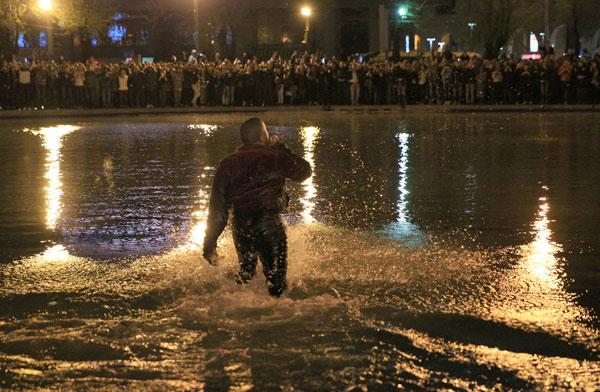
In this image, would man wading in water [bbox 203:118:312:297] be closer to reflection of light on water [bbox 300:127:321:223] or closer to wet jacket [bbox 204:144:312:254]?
wet jacket [bbox 204:144:312:254]

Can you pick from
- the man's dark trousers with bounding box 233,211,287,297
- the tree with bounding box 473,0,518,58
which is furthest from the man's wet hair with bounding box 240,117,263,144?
the tree with bounding box 473,0,518,58

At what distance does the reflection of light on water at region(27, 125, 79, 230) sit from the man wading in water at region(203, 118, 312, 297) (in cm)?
480

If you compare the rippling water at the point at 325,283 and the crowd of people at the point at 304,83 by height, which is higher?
the crowd of people at the point at 304,83

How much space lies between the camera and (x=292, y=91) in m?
40.0

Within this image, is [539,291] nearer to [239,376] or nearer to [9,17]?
[239,376]

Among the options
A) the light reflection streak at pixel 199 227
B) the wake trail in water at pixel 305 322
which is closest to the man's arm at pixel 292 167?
the wake trail in water at pixel 305 322

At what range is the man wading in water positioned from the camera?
7.44 metres

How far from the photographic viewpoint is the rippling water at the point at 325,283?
6309 mm

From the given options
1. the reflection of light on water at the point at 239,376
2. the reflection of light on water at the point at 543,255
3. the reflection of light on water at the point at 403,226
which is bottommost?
the reflection of light on water at the point at 239,376

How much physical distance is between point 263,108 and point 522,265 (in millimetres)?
30095

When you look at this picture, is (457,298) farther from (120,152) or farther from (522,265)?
(120,152)

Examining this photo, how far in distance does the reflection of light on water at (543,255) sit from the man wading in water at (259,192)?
8.24 ft

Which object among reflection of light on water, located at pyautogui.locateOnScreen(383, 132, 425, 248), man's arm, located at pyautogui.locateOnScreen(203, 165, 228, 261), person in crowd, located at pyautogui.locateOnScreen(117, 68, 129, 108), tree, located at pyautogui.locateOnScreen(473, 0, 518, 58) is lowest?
reflection of light on water, located at pyautogui.locateOnScreen(383, 132, 425, 248)

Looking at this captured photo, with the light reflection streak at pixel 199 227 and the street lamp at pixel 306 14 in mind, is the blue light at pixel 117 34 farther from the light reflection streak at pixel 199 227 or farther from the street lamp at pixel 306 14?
the light reflection streak at pixel 199 227
